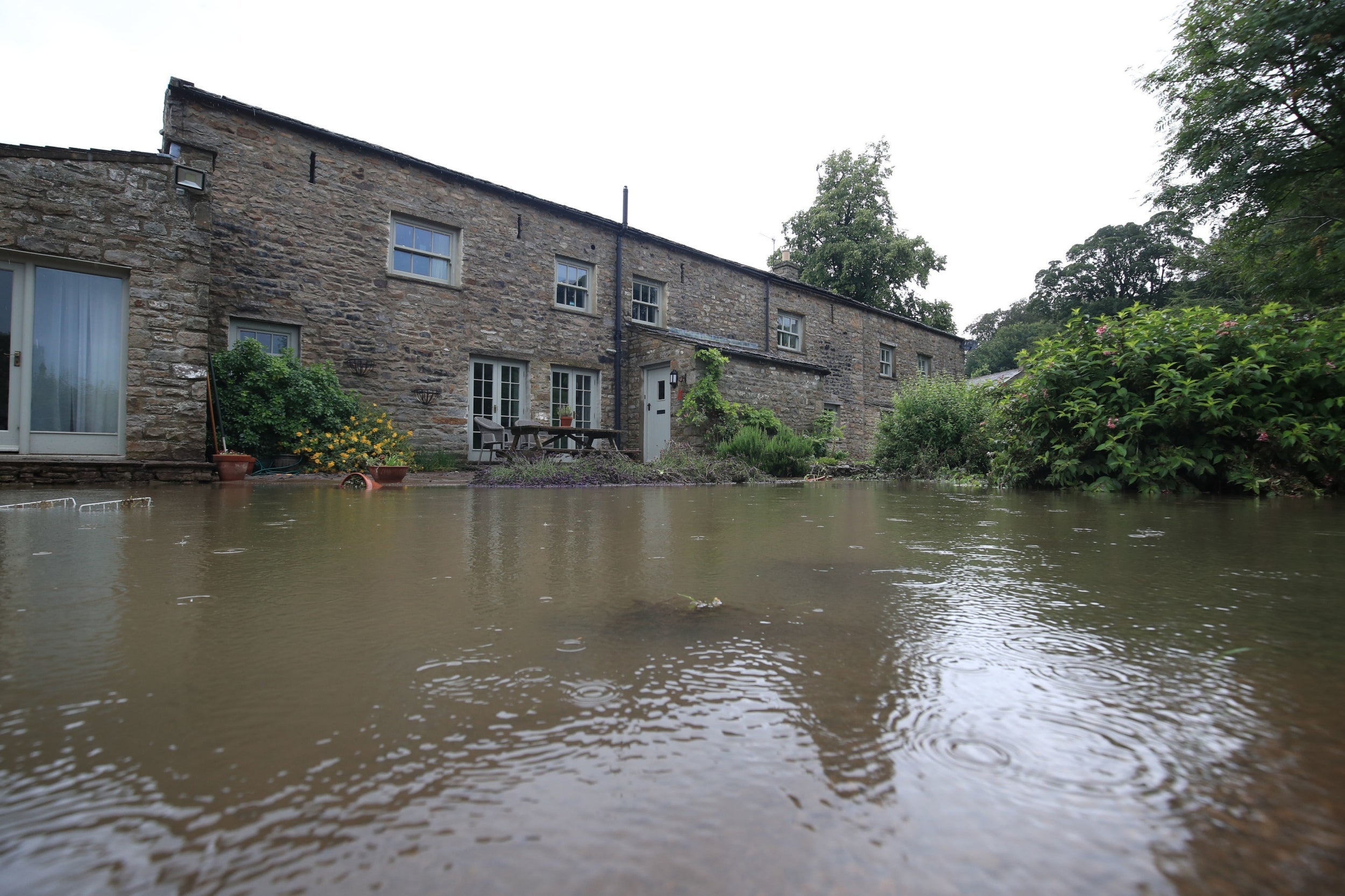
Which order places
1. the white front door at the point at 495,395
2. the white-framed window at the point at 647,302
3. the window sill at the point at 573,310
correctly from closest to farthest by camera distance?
the white front door at the point at 495,395, the window sill at the point at 573,310, the white-framed window at the point at 647,302

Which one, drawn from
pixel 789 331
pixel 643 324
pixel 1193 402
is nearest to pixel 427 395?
pixel 643 324

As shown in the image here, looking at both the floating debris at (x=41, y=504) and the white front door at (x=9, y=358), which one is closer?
the floating debris at (x=41, y=504)

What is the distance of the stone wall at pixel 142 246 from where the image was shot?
18.4 feet

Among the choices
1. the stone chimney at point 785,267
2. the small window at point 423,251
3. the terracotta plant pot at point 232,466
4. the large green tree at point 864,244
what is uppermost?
the large green tree at point 864,244

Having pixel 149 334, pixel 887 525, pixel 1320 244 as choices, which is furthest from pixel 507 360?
pixel 1320 244

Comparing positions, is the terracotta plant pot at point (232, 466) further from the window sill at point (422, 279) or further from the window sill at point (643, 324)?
the window sill at point (643, 324)

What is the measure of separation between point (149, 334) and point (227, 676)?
7240mm

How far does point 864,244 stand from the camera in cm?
2391

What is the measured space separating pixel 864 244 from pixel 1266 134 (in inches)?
626

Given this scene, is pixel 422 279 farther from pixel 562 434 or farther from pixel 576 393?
pixel 562 434

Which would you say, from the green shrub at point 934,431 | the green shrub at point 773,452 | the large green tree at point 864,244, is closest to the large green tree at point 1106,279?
the large green tree at point 864,244

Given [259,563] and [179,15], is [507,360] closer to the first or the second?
[179,15]

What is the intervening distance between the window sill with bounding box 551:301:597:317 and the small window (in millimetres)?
1897

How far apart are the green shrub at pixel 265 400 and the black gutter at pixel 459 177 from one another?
7.71 feet
